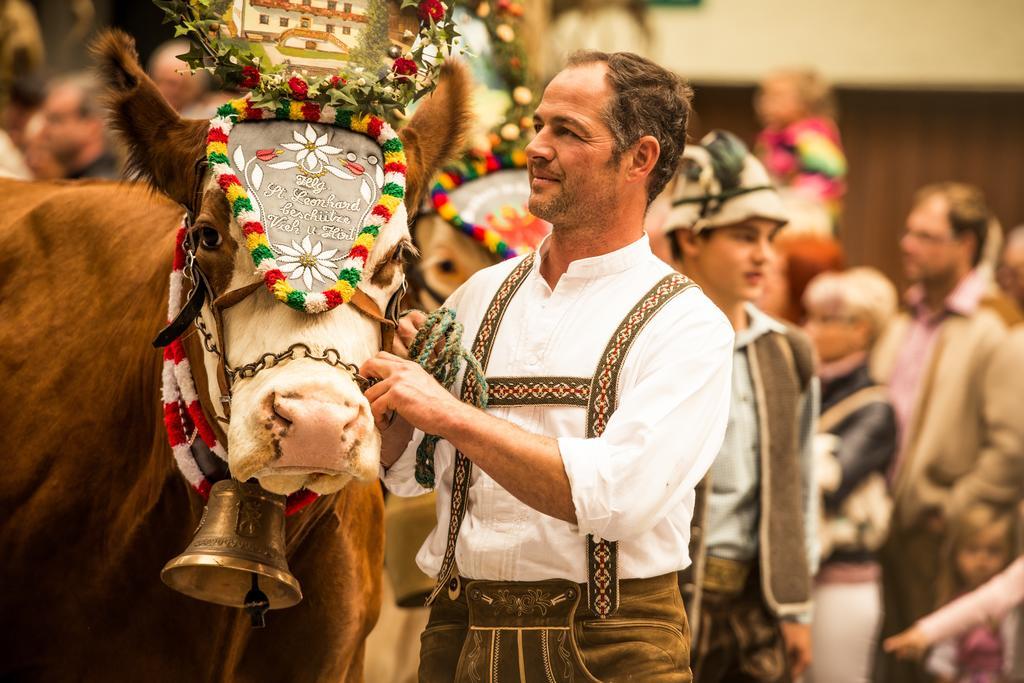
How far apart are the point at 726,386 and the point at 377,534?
1.29 meters

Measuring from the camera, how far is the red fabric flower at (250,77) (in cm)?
370

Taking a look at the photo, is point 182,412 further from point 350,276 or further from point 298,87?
point 298,87

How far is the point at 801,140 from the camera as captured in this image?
8.98 meters

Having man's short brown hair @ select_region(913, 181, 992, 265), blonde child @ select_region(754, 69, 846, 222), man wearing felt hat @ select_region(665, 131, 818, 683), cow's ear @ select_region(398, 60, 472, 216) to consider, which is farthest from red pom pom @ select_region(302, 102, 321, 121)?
blonde child @ select_region(754, 69, 846, 222)

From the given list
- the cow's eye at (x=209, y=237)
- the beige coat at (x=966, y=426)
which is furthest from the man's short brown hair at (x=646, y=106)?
the beige coat at (x=966, y=426)

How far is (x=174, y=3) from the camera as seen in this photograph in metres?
3.74

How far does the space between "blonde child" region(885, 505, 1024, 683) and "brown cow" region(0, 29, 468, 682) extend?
3.84 m

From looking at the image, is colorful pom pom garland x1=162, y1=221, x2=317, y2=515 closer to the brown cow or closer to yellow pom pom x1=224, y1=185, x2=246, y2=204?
the brown cow

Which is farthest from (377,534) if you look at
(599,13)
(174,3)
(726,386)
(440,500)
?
(599,13)

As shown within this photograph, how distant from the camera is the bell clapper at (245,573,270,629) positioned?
12.0 ft

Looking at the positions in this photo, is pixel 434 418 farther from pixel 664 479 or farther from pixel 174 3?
pixel 174 3

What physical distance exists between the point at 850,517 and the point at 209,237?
13.2 feet

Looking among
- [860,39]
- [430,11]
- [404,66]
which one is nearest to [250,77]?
[404,66]

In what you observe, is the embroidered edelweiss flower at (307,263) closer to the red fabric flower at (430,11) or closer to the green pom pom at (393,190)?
the green pom pom at (393,190)
